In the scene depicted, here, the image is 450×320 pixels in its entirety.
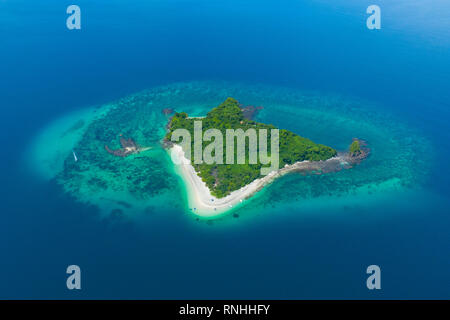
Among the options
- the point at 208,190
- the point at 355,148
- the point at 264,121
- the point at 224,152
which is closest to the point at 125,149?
the point at 224,152

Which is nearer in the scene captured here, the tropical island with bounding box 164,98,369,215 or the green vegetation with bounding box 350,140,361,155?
the tropical island with bounding box 164,98,369,215

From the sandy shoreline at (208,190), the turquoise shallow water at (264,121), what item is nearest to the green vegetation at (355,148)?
the turquoise shallow water at (264,121)

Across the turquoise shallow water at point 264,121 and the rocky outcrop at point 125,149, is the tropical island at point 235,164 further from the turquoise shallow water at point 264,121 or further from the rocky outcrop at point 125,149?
the rocky outcrop at point 125,149

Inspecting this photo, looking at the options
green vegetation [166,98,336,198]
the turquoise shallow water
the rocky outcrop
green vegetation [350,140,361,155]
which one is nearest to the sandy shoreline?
green vegetation [166,98,336,198]

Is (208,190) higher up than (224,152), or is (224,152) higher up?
(224,152)

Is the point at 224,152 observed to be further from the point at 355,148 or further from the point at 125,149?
the point at 355,148

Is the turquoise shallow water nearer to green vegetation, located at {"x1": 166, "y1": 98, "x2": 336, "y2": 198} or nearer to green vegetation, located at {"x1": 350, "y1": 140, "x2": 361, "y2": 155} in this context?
green vegetation, located at {"x1": 350, "y1": 140, "x2": 361, "y2": 155}
